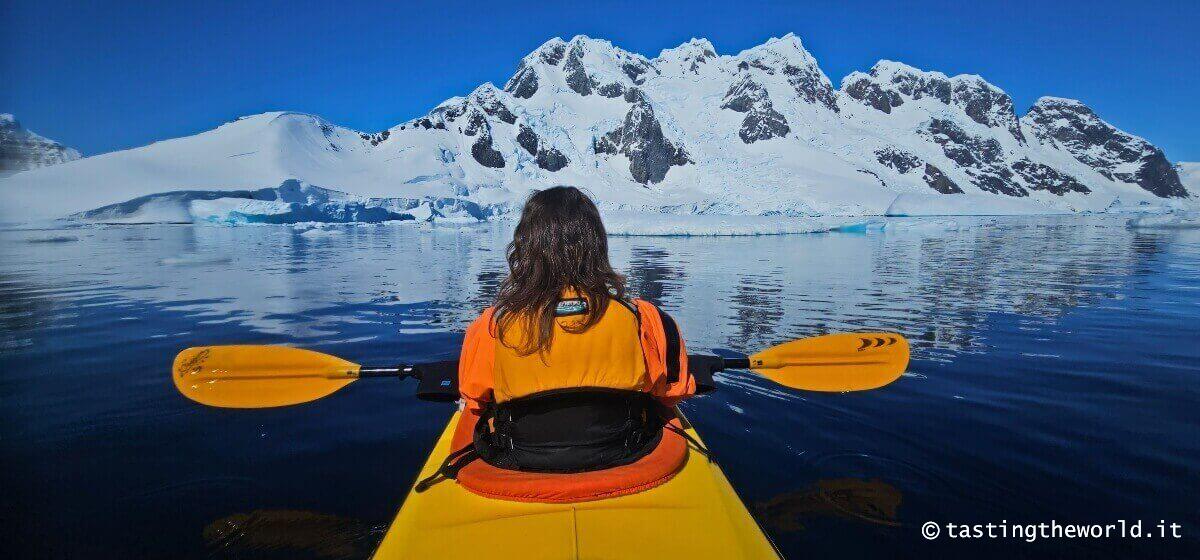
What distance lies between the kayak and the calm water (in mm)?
740

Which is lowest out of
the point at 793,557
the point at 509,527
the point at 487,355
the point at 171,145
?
the point at 793,557

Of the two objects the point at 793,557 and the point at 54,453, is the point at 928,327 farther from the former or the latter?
the point at 54,453

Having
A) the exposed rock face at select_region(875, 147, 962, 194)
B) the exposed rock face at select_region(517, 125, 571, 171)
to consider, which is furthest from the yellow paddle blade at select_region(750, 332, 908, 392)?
the exposed rock face at select_region(875, 147, 962, 194)

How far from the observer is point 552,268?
171cm

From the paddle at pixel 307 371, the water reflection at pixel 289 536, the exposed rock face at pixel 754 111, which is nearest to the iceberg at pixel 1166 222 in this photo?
the paddle at pixel 307 371

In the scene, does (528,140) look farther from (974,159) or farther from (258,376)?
(974,159)

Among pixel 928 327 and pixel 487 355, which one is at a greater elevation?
pixel 487 355

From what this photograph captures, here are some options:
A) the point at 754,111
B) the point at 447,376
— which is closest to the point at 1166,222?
the point at 447,376

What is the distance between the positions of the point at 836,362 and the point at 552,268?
210 cm

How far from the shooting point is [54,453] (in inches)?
118

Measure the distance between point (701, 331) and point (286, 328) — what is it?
3.91 meters

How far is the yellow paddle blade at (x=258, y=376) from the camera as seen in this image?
3.00 m

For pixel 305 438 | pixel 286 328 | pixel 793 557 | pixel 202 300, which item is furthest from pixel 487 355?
pixel 202 300

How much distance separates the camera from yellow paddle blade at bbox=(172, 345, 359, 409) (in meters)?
3.00
